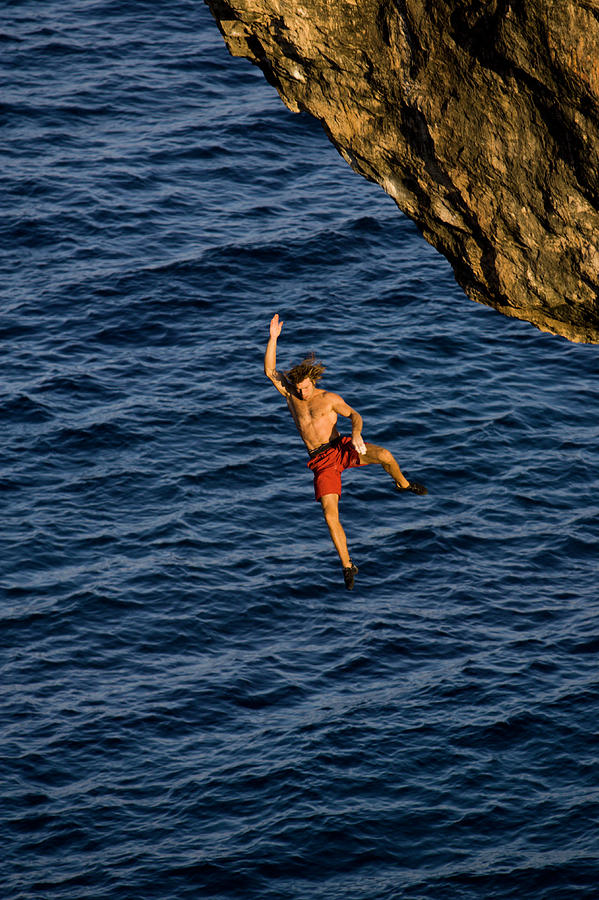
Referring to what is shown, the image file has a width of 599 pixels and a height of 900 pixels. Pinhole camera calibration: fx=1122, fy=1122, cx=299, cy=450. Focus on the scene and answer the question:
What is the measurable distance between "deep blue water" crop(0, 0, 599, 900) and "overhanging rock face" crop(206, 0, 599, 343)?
53.2ft

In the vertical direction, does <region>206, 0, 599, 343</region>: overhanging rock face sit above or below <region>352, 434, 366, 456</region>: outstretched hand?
above

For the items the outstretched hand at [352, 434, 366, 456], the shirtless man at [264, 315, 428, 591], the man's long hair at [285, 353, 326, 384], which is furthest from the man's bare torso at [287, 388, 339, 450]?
the outstretched hand at [352, 434, 366, 456]

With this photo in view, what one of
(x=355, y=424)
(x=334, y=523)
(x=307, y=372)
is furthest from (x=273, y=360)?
(x=334, y=523)

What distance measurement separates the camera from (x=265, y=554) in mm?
33469

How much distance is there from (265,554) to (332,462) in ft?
52.9

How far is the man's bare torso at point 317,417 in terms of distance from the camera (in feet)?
58.0

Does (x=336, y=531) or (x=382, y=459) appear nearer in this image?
(x=382, y=459)

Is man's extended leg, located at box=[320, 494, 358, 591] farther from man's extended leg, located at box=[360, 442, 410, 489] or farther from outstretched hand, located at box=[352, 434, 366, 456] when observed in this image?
outstretched hand, located at box=[352, 434, 366, 456]

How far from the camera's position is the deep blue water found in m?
26.5

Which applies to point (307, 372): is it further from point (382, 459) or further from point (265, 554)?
point (265, 554)

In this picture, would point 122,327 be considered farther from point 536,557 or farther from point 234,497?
point 536,557

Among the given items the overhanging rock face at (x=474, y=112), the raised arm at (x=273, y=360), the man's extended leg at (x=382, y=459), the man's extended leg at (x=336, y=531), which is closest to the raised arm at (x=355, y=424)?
the man's extended leg at (x=382, y=459)

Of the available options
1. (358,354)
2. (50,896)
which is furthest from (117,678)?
(358,354)

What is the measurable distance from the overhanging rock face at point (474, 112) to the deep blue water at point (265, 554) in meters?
16.2
